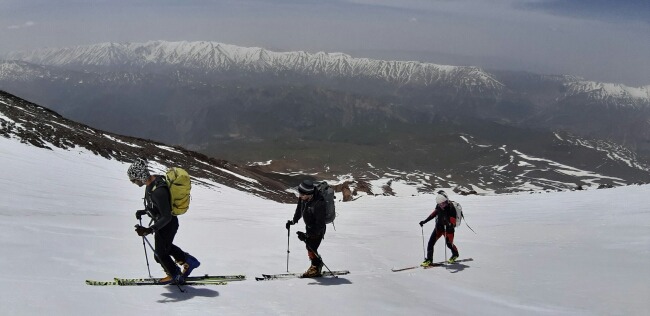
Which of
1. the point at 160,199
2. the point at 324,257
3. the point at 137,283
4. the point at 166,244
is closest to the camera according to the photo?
the point at 160,199

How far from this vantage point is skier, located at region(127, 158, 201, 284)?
29.6ft

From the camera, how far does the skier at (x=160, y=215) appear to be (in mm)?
9016

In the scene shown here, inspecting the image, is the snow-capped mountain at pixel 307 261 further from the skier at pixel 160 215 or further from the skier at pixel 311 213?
the skier at pixel 311 213

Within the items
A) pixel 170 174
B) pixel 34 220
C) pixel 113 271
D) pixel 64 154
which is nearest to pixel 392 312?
pixel 170 174

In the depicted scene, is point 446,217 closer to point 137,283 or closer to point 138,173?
point 137,283

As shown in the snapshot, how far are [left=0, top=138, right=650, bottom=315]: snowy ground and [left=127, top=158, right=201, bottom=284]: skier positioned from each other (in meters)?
0.48

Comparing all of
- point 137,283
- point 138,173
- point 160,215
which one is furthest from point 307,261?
point 138,173

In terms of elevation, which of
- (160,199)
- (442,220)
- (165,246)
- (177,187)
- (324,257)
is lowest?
(324,257)

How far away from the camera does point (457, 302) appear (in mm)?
10914

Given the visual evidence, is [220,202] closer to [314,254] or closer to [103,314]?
[314,254]

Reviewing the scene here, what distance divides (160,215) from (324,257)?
821cm

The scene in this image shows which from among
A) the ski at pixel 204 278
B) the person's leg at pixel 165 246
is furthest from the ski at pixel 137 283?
the person's leg at pixel 165 246

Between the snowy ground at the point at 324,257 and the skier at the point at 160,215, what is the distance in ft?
1.56

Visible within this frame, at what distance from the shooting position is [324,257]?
1656cm
